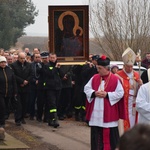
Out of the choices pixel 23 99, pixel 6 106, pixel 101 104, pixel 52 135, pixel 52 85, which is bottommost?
pixel 52 135

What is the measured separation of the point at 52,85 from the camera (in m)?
13.5

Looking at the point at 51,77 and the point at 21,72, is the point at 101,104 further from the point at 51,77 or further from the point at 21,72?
the point at 21,72

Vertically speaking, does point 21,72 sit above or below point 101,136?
above

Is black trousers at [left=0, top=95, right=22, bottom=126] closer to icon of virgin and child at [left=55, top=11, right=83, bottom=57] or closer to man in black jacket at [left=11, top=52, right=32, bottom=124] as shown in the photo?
man in black jacket at [left=11, top=52, right=32, bottom=124]

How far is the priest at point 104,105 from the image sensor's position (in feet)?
27.8

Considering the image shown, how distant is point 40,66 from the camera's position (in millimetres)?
14422

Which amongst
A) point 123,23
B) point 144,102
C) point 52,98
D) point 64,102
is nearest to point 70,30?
point 52,98

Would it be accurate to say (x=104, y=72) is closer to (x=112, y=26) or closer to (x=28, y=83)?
(x=28, y=83)

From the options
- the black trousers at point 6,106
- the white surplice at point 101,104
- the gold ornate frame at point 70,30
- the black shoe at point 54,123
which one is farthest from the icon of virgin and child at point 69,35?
the white surplice at point 101,104

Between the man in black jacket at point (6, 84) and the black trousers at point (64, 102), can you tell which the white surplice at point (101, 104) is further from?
the black trousers at point (64, 102)

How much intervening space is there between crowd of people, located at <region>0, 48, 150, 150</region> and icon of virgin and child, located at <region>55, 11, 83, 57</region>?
34 cm

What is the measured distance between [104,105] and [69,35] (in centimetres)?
459

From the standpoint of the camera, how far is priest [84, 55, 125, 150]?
333 inches

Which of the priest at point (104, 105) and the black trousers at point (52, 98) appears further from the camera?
the black trousers at point (52, 98)
